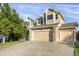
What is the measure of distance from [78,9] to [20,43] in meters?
1.52

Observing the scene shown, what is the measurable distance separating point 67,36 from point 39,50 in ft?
2.35

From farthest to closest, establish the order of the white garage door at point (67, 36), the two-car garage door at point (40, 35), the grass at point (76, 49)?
the two-car garage door at point (40, 35), the white garage door at point (67, 36), the grass at point (76, 49)

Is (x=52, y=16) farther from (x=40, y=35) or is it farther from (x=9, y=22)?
(x=9, y=22)

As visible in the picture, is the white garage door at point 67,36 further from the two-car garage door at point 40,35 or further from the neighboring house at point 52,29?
the two-car garage door at point 40,35

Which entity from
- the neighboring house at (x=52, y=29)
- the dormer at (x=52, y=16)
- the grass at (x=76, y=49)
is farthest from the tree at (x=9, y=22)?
the grass at (x=76, y=49)

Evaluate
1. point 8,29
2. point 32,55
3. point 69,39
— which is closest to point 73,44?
point 69,39

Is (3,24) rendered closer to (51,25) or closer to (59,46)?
(51,25)

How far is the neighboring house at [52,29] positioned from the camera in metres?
4.22

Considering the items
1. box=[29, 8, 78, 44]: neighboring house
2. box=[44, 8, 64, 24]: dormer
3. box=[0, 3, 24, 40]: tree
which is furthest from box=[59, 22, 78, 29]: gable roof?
box=[0, 3, 24, 40]: tree

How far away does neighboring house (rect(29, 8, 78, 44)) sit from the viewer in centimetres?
422

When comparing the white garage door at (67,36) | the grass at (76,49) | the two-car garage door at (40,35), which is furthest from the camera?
the two-car garage door at (40,35)

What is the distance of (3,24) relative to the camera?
4.26m

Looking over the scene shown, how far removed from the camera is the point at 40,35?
14.6 ft

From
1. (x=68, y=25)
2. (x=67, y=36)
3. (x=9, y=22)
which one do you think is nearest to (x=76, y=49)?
(x=67, y=36)
